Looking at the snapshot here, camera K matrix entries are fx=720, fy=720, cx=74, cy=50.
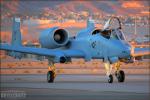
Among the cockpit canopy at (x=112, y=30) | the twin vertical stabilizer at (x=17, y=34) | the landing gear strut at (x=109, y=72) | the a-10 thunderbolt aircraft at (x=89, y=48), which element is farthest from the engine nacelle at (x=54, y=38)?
the landing gear strut at (x=109, y=72)

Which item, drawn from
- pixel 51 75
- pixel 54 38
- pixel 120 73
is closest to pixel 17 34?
pixel 54 38

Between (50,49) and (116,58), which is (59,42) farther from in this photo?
(116,58)

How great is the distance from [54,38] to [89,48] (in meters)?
3.09

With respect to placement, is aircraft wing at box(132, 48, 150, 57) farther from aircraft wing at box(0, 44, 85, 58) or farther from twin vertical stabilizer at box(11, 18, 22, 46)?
twin vertical stabilizer at box(11, 18, 22, 46)

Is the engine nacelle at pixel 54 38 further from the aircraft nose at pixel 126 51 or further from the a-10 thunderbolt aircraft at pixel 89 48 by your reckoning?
the aircraft nose at pixel 126 51

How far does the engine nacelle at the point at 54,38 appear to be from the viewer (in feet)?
157

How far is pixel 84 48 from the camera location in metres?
47.0

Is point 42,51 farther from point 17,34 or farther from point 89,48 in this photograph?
point 17,34

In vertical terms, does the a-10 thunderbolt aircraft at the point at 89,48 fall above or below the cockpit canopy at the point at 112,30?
below

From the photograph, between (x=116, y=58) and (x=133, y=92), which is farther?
(x=116, y=58)

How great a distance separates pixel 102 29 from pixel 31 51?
474 centimetres

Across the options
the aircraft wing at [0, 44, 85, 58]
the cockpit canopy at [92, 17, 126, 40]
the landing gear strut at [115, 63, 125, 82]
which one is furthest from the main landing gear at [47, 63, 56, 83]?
the landing gear strut at [115, 63, 125, 82]

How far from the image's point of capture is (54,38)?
159ft

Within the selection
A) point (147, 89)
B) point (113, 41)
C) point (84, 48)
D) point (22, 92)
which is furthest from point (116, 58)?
point (22, 92)
